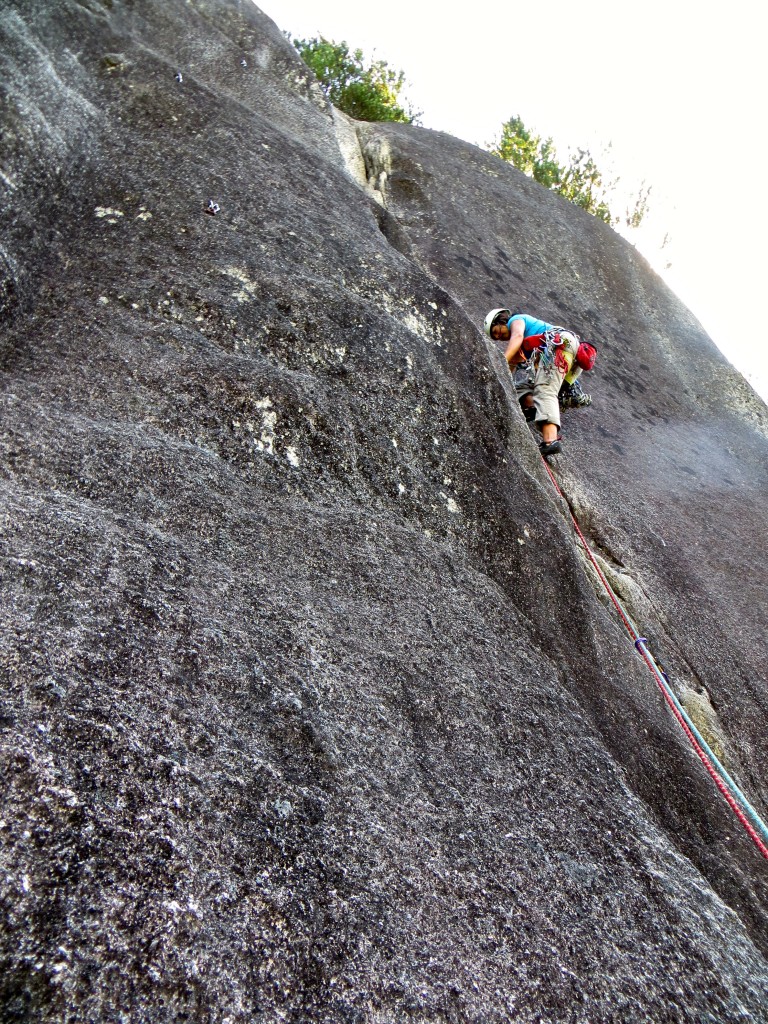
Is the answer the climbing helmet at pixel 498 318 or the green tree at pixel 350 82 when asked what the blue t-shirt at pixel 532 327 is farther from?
the green tree at pixel 350 82

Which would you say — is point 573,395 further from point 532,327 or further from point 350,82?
point 350,82

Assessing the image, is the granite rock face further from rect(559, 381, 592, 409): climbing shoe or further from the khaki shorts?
rect(559, 381, 592, 409): climbing shoe

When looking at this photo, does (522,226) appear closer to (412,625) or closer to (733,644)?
(733,644)

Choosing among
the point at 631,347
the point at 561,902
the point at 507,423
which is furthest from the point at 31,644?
the point at 631,347

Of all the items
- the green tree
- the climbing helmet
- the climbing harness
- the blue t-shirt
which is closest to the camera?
the climbing harness

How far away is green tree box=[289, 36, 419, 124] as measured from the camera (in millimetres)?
25641

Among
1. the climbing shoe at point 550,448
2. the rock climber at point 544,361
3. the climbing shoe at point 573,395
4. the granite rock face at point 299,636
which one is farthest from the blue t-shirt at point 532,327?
the granite rock face at point 299,636

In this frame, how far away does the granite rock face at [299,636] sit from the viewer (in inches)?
102

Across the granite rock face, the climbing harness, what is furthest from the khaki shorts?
the climbing harness

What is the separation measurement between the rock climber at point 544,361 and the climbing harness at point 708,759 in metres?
2.74

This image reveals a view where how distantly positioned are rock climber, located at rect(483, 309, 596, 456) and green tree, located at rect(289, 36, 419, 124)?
19337 millimetres

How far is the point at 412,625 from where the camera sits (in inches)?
178

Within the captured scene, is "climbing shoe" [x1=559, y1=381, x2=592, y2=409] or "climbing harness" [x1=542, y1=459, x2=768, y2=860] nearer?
"climbing harness" [x1=542, y1=459, x2=768, y2=860]

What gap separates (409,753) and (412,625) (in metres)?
1.00
